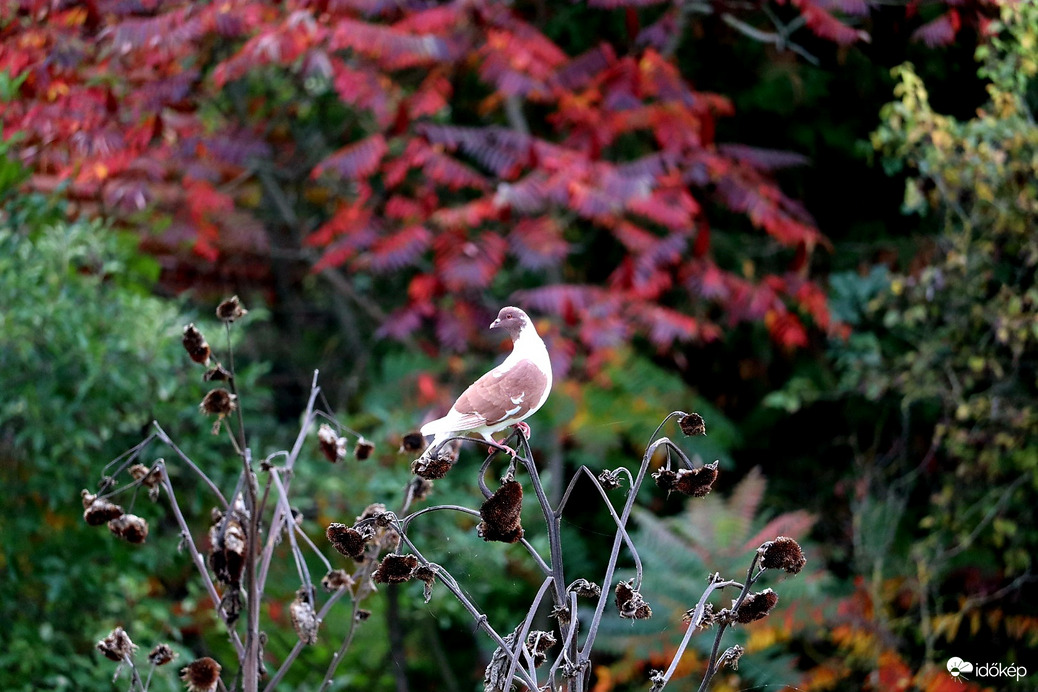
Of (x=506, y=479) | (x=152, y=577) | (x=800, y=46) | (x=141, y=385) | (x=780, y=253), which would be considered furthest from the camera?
(x=780, y=253)

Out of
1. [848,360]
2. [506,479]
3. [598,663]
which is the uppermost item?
[506,479]

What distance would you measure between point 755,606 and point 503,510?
1.13 ft

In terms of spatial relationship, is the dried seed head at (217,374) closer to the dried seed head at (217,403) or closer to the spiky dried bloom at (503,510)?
the dried seed head at (217,403)

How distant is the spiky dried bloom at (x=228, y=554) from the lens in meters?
1.45

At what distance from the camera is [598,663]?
455 cm

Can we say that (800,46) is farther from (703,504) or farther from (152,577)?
(152,577)

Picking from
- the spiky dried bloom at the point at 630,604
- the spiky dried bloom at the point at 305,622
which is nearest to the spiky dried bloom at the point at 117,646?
the spiky dried bloom at the point at 305,622

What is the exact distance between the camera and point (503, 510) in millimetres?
1220

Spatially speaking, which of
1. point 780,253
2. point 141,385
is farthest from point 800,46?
point 141,385

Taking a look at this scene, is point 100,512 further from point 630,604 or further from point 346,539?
point 630,604

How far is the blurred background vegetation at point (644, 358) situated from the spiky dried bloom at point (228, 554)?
6.73ft

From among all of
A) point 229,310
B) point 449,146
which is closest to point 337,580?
point 229,310

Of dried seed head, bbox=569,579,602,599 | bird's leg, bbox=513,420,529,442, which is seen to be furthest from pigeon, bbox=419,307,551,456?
dried seed head, bbox=569,579,602,599

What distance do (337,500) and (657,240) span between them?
5.85 feet
